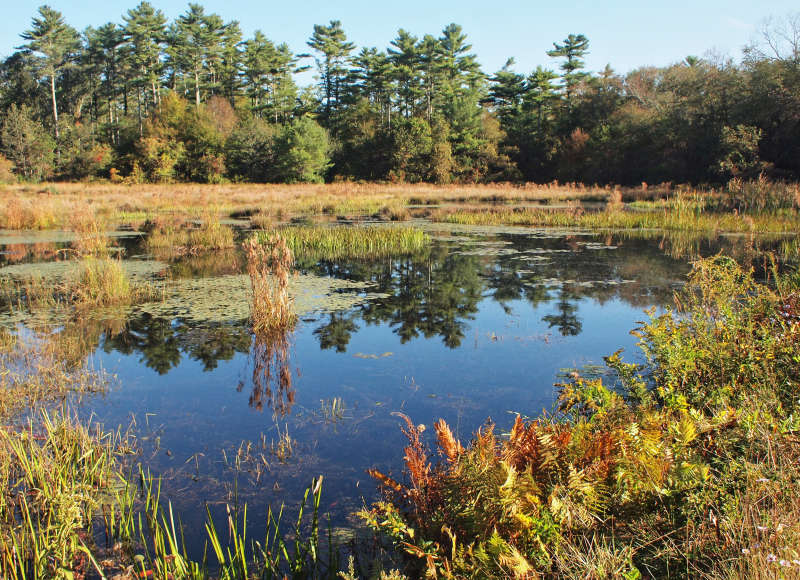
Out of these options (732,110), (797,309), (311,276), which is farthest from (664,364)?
(732,110)

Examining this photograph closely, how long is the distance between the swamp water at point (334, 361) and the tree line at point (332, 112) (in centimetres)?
2583

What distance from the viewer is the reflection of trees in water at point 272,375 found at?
14.7ft

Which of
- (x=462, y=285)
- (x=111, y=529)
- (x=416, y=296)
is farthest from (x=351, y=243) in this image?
(x=111, y=529)

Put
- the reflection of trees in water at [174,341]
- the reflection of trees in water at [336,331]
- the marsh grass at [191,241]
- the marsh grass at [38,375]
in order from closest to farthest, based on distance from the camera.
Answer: the marsh grass at [38,375]
the reflection of trees in water at [174,341]
the reflection of trees in water at [336,331]
the marsh grass at [191,241]

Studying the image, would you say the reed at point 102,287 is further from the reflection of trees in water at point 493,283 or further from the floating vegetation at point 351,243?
the floating vegetation at point 351,243

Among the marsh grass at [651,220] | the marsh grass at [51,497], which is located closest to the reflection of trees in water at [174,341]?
the marsh grass at [51,497]

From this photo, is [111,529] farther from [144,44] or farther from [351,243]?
[144,44]

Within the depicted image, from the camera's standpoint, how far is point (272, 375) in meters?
5.10

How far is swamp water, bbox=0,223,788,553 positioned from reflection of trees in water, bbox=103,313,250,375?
2 centimetres

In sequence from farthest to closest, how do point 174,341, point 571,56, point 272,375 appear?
point 571,56, point 174,341, point 272,375

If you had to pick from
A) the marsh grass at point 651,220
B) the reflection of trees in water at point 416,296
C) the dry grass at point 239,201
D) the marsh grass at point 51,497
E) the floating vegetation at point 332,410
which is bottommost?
the floating vegetation at point 332,410

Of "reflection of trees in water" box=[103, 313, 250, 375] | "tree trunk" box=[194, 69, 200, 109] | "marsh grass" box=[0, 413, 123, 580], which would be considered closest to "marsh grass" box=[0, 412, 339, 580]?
"marsh grass" box=[0, 413, 123, 580]

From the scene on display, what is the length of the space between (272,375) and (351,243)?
26.1 ft

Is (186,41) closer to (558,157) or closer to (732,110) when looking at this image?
(558,157)
